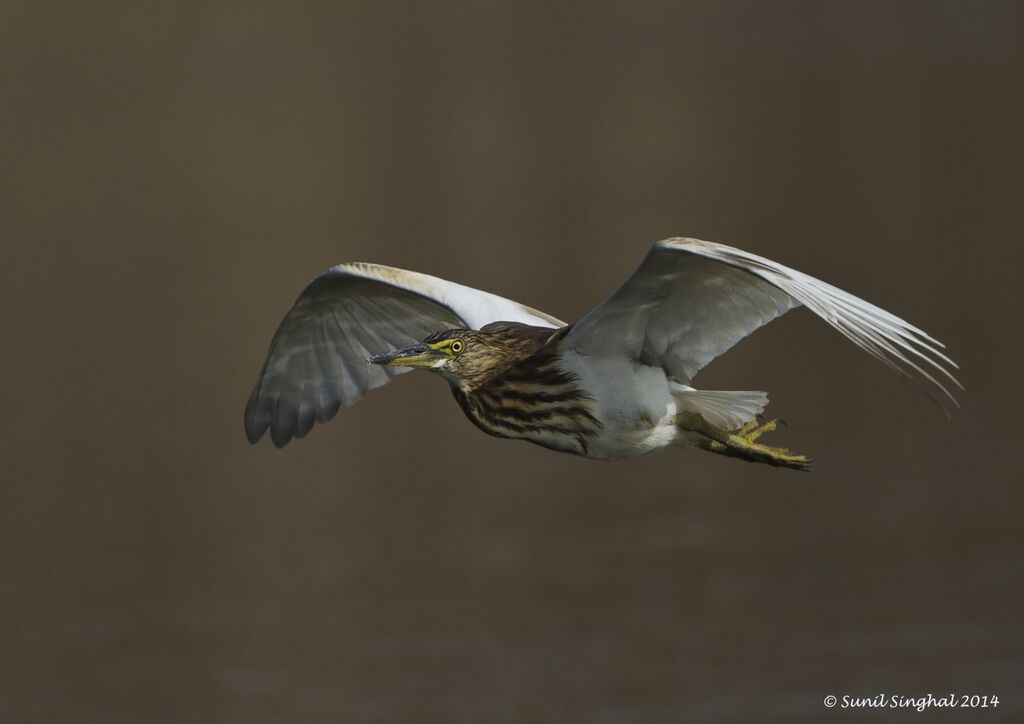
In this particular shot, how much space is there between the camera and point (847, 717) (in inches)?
335

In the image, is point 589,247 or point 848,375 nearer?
point 848,375

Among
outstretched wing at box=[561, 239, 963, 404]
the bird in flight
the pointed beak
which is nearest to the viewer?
outstretched wing at box=[561, 239, 963, 404]

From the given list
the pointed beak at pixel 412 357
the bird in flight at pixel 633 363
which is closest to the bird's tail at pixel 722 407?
the bird in flight at pixel 633 363

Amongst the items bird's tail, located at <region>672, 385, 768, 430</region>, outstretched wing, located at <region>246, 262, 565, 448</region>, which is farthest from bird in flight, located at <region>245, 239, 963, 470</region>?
outstretched wing, located at <region>246, 262, 565, 448</region>

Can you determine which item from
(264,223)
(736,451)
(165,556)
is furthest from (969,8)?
(736,451)

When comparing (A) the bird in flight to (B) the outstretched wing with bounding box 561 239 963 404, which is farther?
(A) the bird in flight

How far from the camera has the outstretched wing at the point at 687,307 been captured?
17.5ft

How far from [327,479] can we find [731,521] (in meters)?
2.70

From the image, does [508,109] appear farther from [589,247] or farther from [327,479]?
Answer: [327,479]

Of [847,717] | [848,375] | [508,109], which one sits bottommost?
[847,717]

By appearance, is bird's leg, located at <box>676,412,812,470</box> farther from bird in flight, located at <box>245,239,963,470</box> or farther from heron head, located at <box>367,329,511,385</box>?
heron head, located at <box>367,329,511,385</box>

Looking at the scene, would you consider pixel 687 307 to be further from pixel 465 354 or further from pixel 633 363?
pixel 465 354

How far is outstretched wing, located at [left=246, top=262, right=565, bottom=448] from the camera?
713cm

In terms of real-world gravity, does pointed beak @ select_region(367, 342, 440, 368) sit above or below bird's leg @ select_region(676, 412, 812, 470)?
above
